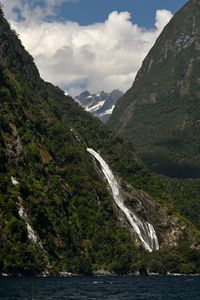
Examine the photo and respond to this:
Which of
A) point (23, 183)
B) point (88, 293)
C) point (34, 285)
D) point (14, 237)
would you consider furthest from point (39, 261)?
point (88, 293)

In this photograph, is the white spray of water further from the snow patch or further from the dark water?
the dark water

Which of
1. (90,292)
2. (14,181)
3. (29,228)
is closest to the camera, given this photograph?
(90,292)

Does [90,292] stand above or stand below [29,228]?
below

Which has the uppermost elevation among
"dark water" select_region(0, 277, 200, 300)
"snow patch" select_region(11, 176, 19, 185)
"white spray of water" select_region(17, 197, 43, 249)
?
"snow patch" select_region(11, 176, 19, 185)

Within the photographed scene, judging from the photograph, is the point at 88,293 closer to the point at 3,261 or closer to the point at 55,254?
the point at 3,261

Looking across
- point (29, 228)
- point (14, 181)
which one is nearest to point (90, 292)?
point (29, 228)

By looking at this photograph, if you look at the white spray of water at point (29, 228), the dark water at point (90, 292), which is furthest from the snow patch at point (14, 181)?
the dark water at point (90, 292)

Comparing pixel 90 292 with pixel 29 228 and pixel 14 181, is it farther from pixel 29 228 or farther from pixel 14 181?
pixel 14 181

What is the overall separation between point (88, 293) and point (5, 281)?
20977mm

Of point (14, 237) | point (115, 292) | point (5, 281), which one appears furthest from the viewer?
point (14, 237)

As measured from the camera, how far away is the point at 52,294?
4122 inches

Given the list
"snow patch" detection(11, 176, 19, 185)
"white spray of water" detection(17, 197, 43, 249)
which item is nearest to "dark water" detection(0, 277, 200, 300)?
"white spray of water" detection(17, 197, 43, 249)

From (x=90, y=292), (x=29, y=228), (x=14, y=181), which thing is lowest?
(x=90, y=292)

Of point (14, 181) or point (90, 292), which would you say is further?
point (14, 181)
